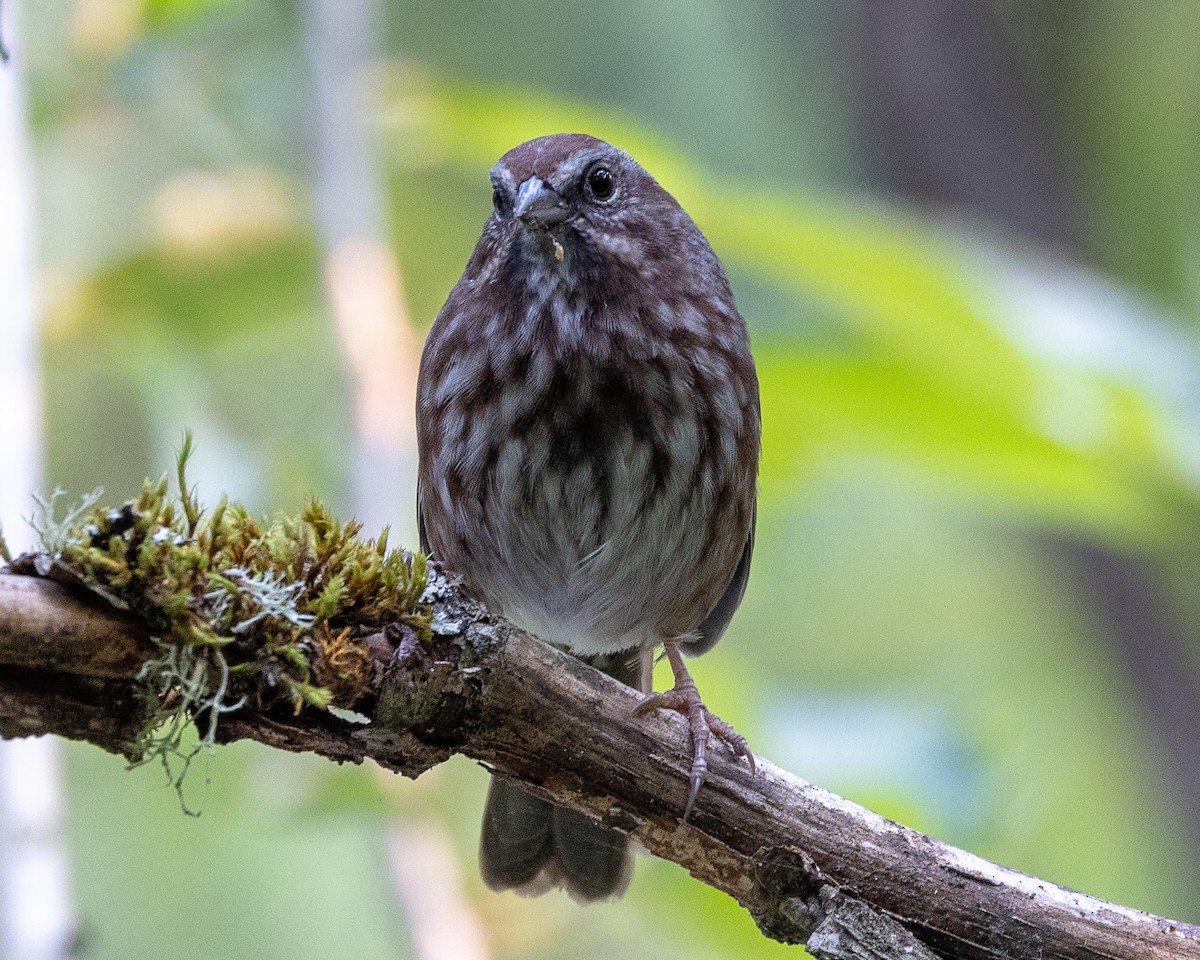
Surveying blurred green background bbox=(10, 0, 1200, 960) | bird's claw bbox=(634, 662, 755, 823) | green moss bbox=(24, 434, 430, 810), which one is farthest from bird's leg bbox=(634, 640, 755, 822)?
blurred green background bbox=(10, 0, 1200, 960)

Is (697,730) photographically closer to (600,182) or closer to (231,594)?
(231,594)

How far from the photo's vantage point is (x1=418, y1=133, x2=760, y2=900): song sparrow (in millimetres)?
3309

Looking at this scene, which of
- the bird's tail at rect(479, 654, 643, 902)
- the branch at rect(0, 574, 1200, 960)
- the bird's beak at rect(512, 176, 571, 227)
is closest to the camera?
the branch at rect(0, 574, 1200, 960)

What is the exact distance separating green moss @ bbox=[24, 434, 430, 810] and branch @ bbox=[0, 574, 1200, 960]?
0.07 m

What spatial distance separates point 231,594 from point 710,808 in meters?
1.00

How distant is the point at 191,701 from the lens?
6.98ft

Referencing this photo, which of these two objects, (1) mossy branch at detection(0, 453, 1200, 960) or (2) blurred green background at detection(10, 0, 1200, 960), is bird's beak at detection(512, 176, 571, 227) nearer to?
(2) blurred green background at detection(10, 0, 1200, 960)

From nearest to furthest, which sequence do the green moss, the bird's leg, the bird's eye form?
the green moss
the bird's leg
the bird's eye

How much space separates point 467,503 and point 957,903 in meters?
Answer: 1.42

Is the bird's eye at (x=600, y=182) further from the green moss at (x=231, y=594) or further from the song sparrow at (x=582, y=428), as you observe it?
the green moss at (x=231, y=594)

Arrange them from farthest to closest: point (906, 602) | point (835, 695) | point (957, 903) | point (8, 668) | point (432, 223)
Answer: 1. point (906, 602)
2. point (432, 223)
3. point (835, 695)
4. point (957, 903)
5. point (8, 668)

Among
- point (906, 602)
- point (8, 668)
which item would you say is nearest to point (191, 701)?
point (8, 668)

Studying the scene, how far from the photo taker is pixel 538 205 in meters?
3.26

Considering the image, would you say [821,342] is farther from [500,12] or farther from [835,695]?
[500,12]
